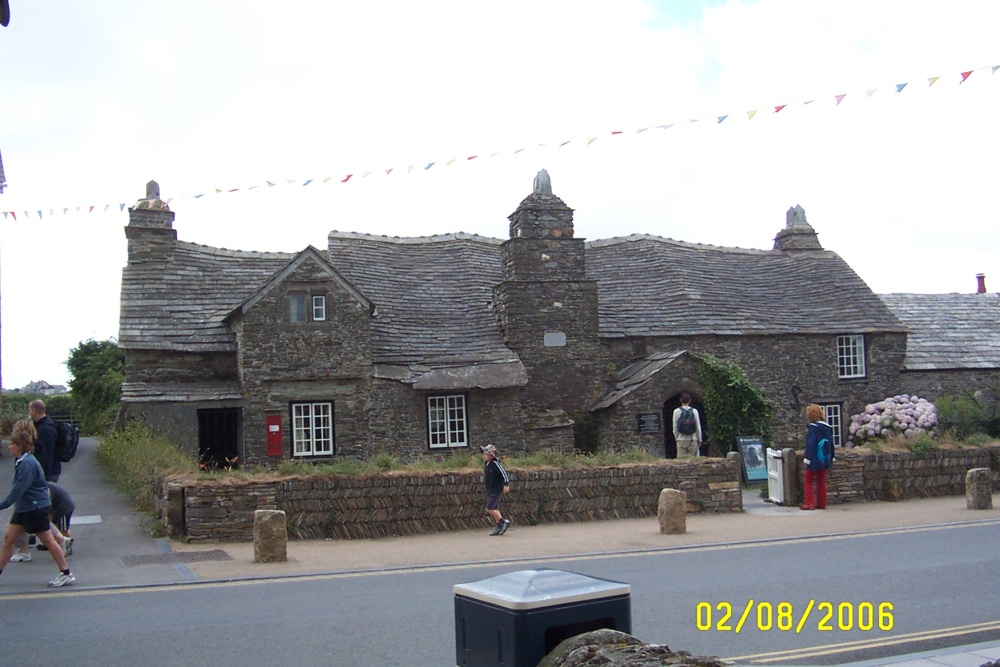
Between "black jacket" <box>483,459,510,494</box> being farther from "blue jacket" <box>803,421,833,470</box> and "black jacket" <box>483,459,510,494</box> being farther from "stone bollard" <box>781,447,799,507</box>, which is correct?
"stone bollard" <box>781,447,799,507</box>

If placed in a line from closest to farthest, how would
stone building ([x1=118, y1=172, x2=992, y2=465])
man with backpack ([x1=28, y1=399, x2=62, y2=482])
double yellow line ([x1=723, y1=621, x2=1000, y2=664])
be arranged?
double yellow line ([x1=723, y1=621, x2=1000, y2=664])
man with backpack ([x1=28, y1=399, x2=62, y2=482])
stone building ([x1=118, y1=172, x2=992, y2=465])

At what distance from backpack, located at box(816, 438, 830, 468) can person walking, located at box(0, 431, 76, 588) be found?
12.6 m

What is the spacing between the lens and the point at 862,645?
801 centimetres

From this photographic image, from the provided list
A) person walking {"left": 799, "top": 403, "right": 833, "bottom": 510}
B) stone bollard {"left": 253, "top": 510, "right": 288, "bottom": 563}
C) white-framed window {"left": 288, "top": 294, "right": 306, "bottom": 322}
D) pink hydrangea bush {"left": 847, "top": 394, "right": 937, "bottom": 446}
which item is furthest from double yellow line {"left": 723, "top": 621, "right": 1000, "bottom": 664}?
white-framed window {"left": 288, "top": 294, "right": 306, "bottom": 322}

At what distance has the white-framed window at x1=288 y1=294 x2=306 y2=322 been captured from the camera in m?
23.9

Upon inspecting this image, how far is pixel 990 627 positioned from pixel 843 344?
21.9 meters

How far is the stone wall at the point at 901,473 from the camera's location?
18531mm

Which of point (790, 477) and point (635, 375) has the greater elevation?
point (635, 375)

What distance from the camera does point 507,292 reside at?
1019 inches

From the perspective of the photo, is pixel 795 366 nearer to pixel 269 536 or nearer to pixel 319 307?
pixel 319 307

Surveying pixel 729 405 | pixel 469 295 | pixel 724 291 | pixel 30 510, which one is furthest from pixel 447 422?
pixel 30 510

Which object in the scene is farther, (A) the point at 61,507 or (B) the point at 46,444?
(B) the point at 46,444

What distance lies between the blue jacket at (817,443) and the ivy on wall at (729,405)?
7.24 meters

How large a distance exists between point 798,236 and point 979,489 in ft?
59.7
